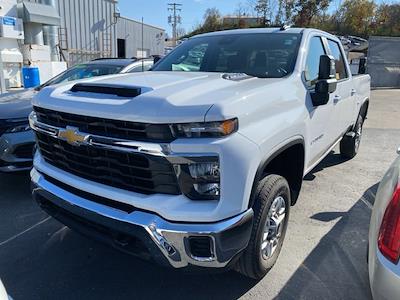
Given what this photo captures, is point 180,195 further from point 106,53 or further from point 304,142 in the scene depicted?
point 106,53

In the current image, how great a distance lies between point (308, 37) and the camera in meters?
3.83

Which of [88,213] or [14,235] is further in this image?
[14,235]

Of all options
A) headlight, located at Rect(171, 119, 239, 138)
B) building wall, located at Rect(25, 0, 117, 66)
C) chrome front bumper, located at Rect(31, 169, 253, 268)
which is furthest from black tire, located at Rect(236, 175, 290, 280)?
building wall, located at Rect(25, 0, 117, 66)

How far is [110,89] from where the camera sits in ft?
8.67

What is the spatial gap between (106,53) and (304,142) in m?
25.2

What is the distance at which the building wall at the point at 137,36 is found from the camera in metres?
28.9

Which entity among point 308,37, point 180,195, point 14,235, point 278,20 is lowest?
point 14,235

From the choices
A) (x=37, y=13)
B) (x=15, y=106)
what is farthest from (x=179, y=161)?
(x=37, y=13)

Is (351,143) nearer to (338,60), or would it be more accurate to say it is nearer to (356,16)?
(338,60)

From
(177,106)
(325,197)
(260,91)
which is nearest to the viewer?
(177,106)

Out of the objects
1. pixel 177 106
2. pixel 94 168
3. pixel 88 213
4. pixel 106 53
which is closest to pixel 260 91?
pixel 177 106

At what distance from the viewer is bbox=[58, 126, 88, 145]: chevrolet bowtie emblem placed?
2.52m

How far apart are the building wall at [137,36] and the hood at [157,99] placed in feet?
76.7

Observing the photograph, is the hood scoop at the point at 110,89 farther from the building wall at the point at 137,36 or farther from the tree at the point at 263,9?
the tree at the point at 263,9
